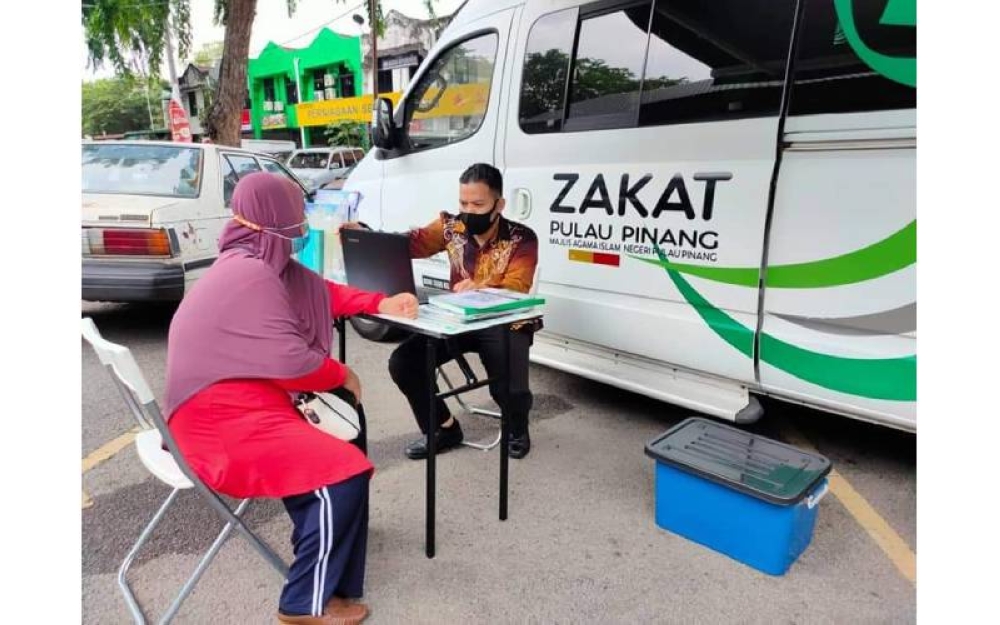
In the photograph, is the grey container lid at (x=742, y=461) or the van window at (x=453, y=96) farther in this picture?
the van window at (x=453, y=96)

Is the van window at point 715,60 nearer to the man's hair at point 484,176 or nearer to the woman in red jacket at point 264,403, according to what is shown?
the man's hair at point 484,176

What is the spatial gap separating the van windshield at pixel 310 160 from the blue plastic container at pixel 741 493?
16.5 metres

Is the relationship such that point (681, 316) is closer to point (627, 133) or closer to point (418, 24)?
point (627, 133)

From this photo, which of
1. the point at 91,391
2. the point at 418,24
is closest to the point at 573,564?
the point at 91,391

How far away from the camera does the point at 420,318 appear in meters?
2.54

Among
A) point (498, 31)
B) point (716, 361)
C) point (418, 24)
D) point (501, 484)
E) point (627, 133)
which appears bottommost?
point (501, 484)

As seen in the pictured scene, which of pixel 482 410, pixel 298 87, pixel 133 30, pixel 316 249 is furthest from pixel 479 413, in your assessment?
pixel 298 87

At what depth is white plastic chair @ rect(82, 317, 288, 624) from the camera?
1.79 metres

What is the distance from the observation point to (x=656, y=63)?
Answer: 10.8 feet

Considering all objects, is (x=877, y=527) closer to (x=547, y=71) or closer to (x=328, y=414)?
(x=328, y=414)

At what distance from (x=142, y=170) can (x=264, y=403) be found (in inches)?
175

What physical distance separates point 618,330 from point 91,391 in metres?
3.51

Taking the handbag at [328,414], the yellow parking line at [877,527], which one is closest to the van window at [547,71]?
the handbag at [328,414]

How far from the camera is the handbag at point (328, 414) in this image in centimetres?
216
